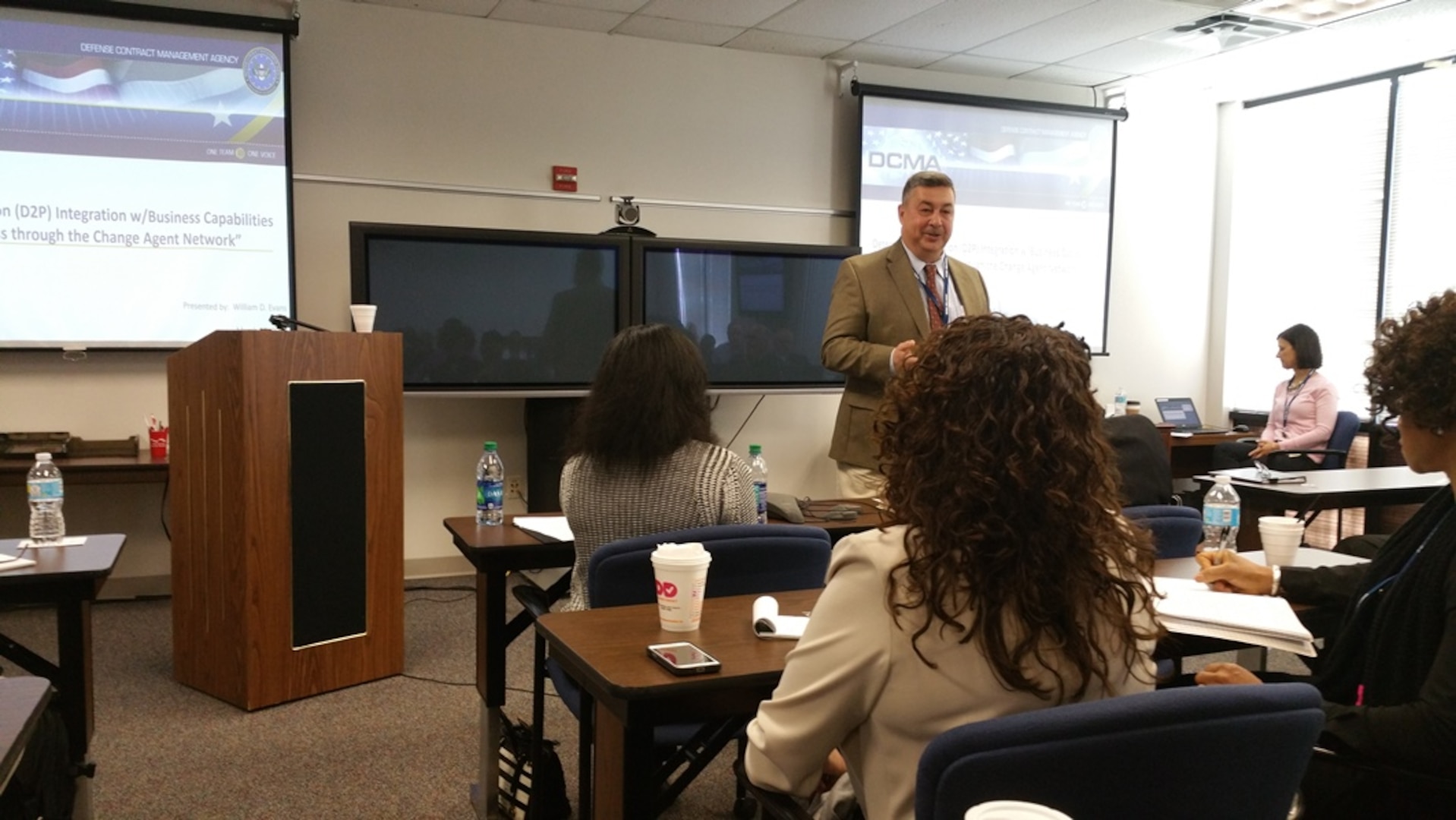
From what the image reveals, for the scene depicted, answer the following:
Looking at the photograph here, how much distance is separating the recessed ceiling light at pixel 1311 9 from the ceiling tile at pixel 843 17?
1579 millimetres

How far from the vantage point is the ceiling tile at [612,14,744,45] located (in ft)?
17.1

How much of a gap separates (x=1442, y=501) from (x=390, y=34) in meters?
4.72

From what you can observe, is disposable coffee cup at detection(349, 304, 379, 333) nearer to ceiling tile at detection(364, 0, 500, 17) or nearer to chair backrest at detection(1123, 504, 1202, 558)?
ceiling tile at detection(364, 0, 500, 17)

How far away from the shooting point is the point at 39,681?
1437 mm

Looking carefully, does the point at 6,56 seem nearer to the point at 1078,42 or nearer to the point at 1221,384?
the point at 1078,42

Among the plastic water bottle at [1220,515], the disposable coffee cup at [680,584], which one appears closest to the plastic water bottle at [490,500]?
the disposable coffee cup at [680,584]

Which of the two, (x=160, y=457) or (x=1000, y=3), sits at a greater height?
(x=1000, y=3)

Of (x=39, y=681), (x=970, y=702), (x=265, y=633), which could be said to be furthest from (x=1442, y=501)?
(x=265, y=633)

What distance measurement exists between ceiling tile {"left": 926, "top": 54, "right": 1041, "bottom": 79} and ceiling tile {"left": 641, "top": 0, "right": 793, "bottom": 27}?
1.32 metres

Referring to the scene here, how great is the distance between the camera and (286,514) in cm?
344

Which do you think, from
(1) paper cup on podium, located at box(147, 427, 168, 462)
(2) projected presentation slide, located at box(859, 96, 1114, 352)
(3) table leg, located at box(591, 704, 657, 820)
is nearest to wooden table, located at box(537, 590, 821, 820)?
(3) table leg, located at box(591, 704, 657, 820)

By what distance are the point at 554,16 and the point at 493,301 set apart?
1.43 metres

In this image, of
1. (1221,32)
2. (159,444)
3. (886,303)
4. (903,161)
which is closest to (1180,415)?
(1221,32)

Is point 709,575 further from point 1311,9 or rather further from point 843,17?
point 1311,9
